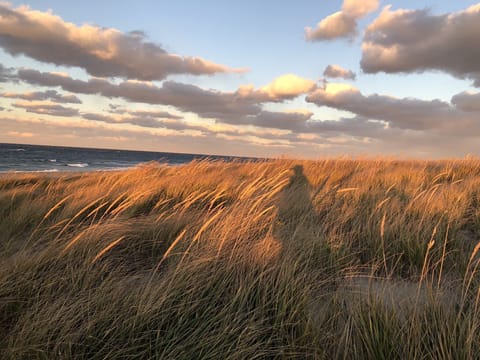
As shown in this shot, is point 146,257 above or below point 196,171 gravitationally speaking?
below

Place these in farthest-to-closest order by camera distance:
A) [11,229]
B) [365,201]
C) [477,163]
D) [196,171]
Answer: [477,163] < [196,171] < [365,201] < [11,229]

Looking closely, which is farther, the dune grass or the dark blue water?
the dark blue water

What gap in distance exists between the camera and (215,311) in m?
1.73

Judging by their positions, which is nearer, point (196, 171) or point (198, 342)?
point (198, 342)

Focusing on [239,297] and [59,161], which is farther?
[59,161]

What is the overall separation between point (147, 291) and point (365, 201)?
3422mm

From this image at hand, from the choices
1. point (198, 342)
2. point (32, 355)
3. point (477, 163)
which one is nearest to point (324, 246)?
point (198, 342)

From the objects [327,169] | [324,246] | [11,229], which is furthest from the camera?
[327,169]

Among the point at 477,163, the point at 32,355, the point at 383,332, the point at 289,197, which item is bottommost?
→ the point at 32,355

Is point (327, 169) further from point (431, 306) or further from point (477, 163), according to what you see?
point (431, 306)

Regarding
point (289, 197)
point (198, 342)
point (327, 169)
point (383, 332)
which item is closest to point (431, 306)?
point (383, 332)

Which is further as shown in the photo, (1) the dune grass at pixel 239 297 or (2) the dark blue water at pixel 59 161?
(2) the dark blue water at pixel 59 161

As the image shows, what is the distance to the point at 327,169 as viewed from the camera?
803cm

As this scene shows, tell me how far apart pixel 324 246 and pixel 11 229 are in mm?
3568
